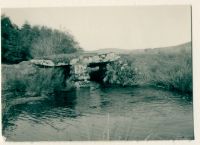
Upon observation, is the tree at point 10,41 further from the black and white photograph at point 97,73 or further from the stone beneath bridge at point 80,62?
the stone beneath bridge at point 80,62

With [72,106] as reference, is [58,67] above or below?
above

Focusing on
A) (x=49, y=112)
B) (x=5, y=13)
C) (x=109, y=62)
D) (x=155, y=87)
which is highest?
(x=5, y=13)

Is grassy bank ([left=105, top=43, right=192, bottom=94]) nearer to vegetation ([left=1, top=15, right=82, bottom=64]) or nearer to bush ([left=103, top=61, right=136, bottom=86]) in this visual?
bush ([left=103, top=61, right=136, bottom=86])

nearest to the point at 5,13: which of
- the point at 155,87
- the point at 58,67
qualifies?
the point at 58,67

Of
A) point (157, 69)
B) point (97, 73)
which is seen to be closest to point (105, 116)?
point (97, 73)

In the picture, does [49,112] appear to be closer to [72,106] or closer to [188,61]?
[72,106]

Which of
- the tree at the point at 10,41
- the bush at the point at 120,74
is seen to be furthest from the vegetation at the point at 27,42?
the bush at the point at 120,74

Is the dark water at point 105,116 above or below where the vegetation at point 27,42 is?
below
